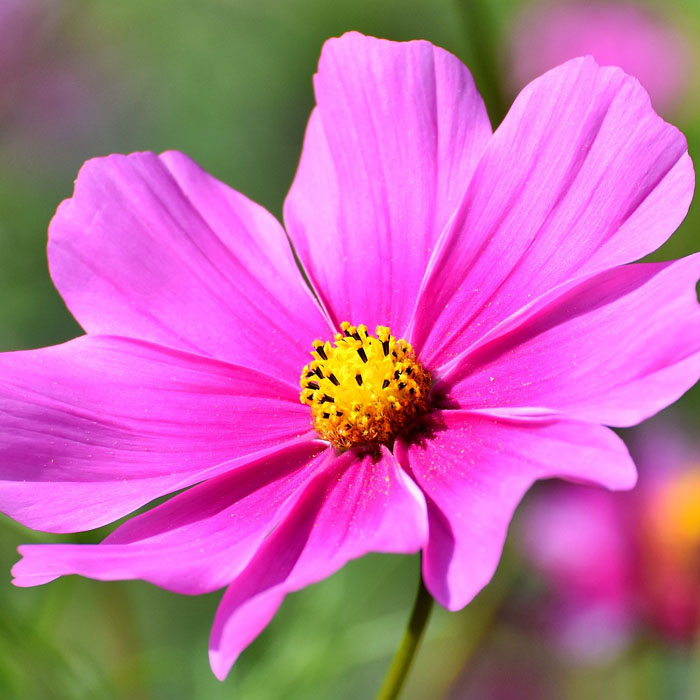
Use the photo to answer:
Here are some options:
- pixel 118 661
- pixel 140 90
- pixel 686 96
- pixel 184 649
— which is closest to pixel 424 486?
pixel 118 661

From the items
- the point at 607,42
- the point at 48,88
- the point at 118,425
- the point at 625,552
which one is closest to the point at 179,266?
the point at 118,425

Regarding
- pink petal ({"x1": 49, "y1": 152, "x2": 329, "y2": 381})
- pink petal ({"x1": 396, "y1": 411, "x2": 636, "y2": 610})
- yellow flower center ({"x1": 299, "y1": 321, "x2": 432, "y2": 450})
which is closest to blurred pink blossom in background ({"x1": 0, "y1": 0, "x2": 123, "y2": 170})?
pink petal ({"x1": 49, "y1": 152, "x2": 329, "y2": 381})

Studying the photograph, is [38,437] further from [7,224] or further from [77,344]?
[7,224]

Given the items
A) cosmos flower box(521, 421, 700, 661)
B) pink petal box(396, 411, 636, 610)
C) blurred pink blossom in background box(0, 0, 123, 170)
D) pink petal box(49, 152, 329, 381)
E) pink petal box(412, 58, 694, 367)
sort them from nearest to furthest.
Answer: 1. pink petal box(396, 411, 636, 610)
2. pink petal box(412, 58, 694, 367)
3. pink petal box(49, 152, 329, 381)
4. cosmos flower box(521, 421, 700, 661)
5. blurred pink blossom in background box(0, 0, 123, 170)

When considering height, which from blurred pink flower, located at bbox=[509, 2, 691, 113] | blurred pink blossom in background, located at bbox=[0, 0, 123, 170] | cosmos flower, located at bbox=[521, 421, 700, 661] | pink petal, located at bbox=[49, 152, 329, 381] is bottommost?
cosmos flower, located at bbox=[521, 421, 700, 661]

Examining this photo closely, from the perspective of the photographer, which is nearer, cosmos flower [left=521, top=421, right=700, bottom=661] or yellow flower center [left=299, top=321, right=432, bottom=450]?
yellow flower center [left=299, top=321, right=432, bottom=450]

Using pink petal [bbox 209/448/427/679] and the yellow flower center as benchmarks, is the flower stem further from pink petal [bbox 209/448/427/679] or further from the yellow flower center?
the yellow flower center
